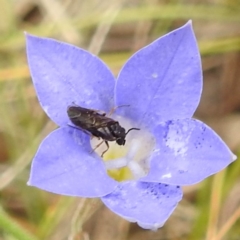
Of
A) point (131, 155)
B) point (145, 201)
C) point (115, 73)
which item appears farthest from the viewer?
point (115, 73)

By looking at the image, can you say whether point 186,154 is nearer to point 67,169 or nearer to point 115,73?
point 67,169

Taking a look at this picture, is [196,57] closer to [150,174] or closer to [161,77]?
[161,77]

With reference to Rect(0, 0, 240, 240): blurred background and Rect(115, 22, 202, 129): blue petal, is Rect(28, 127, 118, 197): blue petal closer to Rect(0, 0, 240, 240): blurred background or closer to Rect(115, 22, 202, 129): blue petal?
Rect(115, 22, 202, 129): blue petal

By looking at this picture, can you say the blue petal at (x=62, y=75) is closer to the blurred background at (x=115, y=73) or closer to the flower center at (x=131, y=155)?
the flower center at (x=131, y=155)

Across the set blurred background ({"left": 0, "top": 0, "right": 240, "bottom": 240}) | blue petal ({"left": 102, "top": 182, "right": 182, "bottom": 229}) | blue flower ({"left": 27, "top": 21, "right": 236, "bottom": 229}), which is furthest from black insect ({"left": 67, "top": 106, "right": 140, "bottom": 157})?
blurred background ({"left": 0, "top": 0, "right": 240, "bottom": 240})

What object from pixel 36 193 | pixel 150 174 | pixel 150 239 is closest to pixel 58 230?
pixel 36 193

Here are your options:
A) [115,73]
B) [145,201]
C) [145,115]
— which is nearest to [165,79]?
[145,115]
